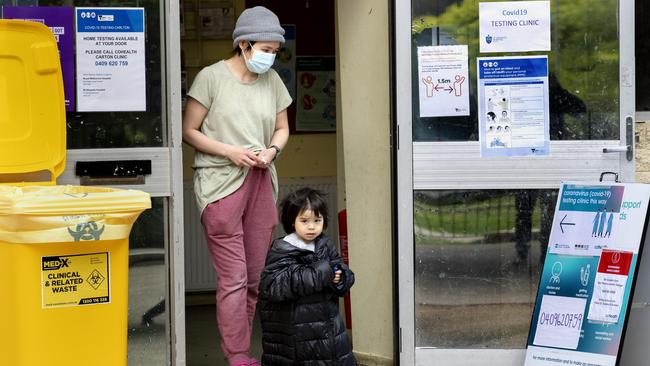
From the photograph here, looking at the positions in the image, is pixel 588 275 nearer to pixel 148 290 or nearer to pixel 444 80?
pixel 444 80

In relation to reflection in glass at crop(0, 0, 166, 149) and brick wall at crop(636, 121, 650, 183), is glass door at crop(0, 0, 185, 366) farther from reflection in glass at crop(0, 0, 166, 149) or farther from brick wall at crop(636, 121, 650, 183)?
brick wall at crop(636, 121, 650, 183)

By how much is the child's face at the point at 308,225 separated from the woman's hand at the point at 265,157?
21.5 inches

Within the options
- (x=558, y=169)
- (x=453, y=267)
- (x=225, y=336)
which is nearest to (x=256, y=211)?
(x=225, y=336)

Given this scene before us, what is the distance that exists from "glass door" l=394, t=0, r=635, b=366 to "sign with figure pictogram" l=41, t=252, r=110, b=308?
1.73 meters

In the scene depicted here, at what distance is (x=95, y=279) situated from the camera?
15.8 ft

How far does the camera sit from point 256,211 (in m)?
5.95

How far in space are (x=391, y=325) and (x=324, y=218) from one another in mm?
1137

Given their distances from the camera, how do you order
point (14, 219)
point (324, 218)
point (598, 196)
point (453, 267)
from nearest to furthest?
1. point (14, 219)
2. point (324, 218)
3. point (598, 196)
4. point (453, 267)

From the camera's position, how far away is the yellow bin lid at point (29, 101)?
527cm

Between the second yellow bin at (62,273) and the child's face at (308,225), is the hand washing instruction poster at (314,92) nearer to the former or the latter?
the child's face at (308,225)

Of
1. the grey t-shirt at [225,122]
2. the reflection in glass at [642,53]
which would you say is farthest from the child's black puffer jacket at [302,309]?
the reflection in glass at [642,53]

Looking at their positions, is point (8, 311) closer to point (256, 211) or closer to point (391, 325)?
point (256, 211)

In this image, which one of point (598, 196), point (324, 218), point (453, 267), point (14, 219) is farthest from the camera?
point (453, 267)

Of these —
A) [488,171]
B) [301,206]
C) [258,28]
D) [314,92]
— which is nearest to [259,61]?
[258,28]
